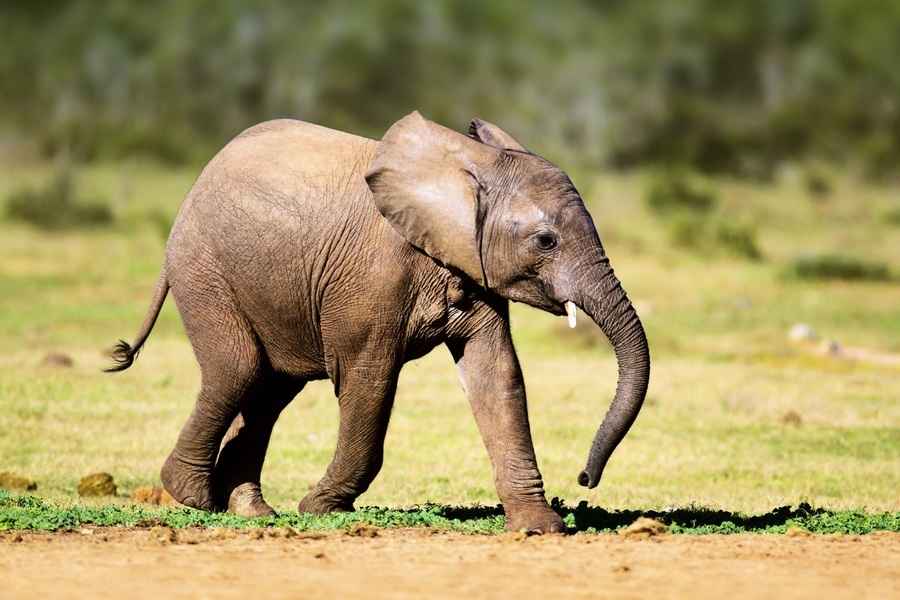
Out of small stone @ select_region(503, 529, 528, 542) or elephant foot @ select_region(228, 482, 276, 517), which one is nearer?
small stone @ select_region(503, 529, 528, 542)

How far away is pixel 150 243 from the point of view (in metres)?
27.1

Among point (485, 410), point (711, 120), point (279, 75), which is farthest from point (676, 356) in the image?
point (279, 75)

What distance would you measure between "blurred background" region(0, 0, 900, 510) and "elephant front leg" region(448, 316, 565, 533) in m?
A: 2.46

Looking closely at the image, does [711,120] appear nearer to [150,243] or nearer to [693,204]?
[693,204]

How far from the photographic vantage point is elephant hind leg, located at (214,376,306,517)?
9930 millimetres

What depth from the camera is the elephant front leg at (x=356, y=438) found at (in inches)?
354

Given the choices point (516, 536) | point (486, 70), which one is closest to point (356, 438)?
point (516, 536)

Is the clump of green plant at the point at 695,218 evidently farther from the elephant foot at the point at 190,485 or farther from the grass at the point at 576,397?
the elephant foot at the point at 190,485

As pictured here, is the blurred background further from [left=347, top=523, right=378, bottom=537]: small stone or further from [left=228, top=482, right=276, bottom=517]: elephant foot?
[left=347, top=523, right=378, bottom=537]: small stone

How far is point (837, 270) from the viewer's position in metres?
25.2

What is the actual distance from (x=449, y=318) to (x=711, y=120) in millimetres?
42799

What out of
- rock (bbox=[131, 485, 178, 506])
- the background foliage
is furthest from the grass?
the background foliage

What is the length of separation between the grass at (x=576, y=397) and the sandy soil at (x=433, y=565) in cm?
160

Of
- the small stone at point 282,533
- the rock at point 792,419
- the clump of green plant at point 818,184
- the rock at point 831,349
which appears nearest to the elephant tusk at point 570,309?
the small stone at point 282,533
